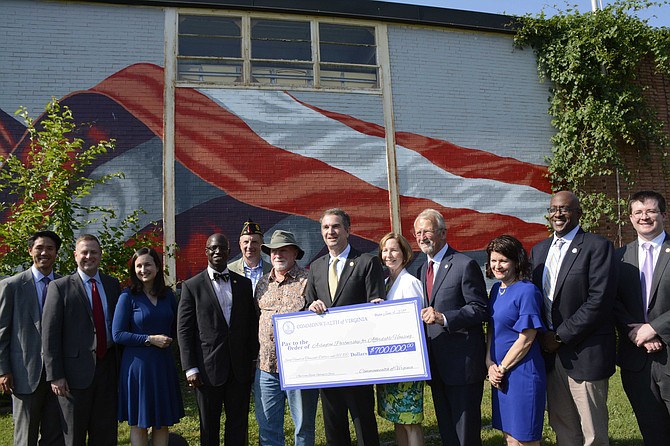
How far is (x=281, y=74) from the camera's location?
9586 mm

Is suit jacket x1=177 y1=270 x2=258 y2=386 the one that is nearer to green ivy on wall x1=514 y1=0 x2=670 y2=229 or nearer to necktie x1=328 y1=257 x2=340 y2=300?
necktie x1=328 y1=257 x2=340 y2=300

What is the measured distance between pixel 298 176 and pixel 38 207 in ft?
14.2


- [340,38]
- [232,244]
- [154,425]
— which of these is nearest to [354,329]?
[154,425]

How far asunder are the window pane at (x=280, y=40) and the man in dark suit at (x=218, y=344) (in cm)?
642

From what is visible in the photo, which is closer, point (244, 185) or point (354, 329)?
point (354, 329)

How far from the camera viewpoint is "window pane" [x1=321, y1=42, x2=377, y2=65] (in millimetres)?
9922

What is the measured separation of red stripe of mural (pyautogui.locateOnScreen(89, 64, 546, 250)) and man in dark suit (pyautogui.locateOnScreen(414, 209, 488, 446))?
5574 millimetres

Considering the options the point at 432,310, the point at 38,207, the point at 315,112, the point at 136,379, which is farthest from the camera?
the point at 315,112

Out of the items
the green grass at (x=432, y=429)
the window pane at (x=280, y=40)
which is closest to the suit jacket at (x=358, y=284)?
the green grass at (x=432, y=429)

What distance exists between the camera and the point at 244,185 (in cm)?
908

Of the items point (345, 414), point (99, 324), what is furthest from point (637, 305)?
point (99, 324)

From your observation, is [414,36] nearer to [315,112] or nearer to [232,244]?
[315,112]

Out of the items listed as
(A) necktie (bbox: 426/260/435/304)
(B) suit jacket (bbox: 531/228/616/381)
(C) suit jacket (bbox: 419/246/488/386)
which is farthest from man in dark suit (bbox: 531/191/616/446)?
(A) necktie (bbox: 426/260/435/304)

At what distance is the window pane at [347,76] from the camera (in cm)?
981
